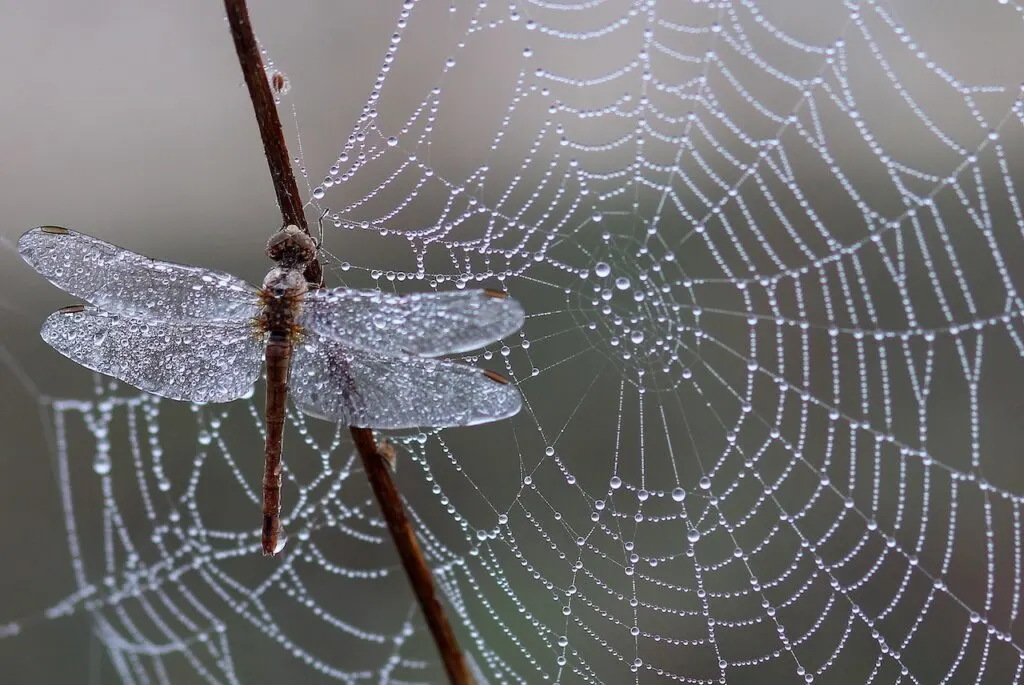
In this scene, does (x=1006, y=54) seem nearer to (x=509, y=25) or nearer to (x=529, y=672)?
(x=509, y=25)

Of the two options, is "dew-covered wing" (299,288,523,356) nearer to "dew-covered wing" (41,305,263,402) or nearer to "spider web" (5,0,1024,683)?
"dew-covered wing" (41,305,263,402)

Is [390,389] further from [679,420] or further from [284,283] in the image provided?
[679,420]

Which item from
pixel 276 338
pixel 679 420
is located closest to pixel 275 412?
pixel 276 338

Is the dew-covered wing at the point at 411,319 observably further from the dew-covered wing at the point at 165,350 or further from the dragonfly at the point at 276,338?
the dew-covered wing at the point at 165,350

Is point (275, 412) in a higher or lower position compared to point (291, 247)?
lower

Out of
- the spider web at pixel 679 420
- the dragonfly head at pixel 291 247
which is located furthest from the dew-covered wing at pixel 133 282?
the spider web at pixel 679 420

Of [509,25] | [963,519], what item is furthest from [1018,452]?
[509,25]

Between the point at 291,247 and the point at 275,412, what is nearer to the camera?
the point at 291,247
